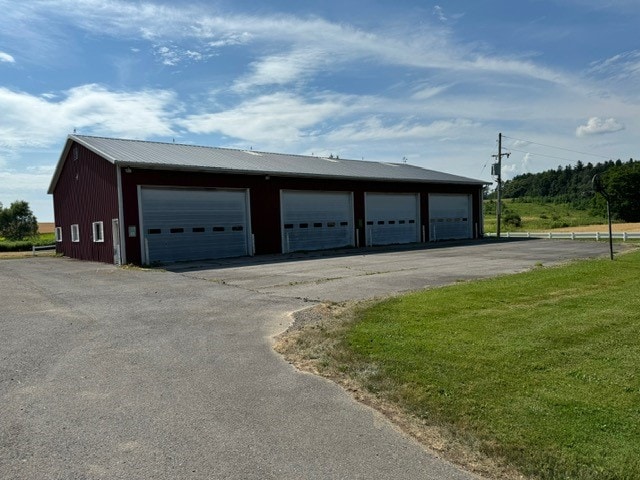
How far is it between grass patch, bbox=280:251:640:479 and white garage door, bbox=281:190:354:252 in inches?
626

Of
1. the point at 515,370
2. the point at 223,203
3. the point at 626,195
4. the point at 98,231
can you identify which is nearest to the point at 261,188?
the point at 223,203

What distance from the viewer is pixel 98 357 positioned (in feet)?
20.8

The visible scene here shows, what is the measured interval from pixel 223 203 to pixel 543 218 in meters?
55.5

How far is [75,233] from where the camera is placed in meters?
27.8

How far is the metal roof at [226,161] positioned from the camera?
2123cm

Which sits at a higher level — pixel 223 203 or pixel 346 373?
pixel 223 203

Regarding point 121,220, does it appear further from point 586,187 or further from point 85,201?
point 586,187

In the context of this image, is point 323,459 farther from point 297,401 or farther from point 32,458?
point 32,458

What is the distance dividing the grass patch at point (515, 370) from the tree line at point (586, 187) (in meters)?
11.7

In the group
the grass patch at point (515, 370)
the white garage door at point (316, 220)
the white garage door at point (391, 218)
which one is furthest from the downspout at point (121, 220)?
the grass patch at point (515, 370)

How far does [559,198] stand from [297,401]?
377 ft

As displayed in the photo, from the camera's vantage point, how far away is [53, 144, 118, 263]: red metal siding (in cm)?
2172

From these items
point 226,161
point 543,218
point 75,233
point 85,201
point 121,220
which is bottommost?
point 543,218

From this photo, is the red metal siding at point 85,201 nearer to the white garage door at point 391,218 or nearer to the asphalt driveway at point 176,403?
the asphalt driveway at point 176,403
